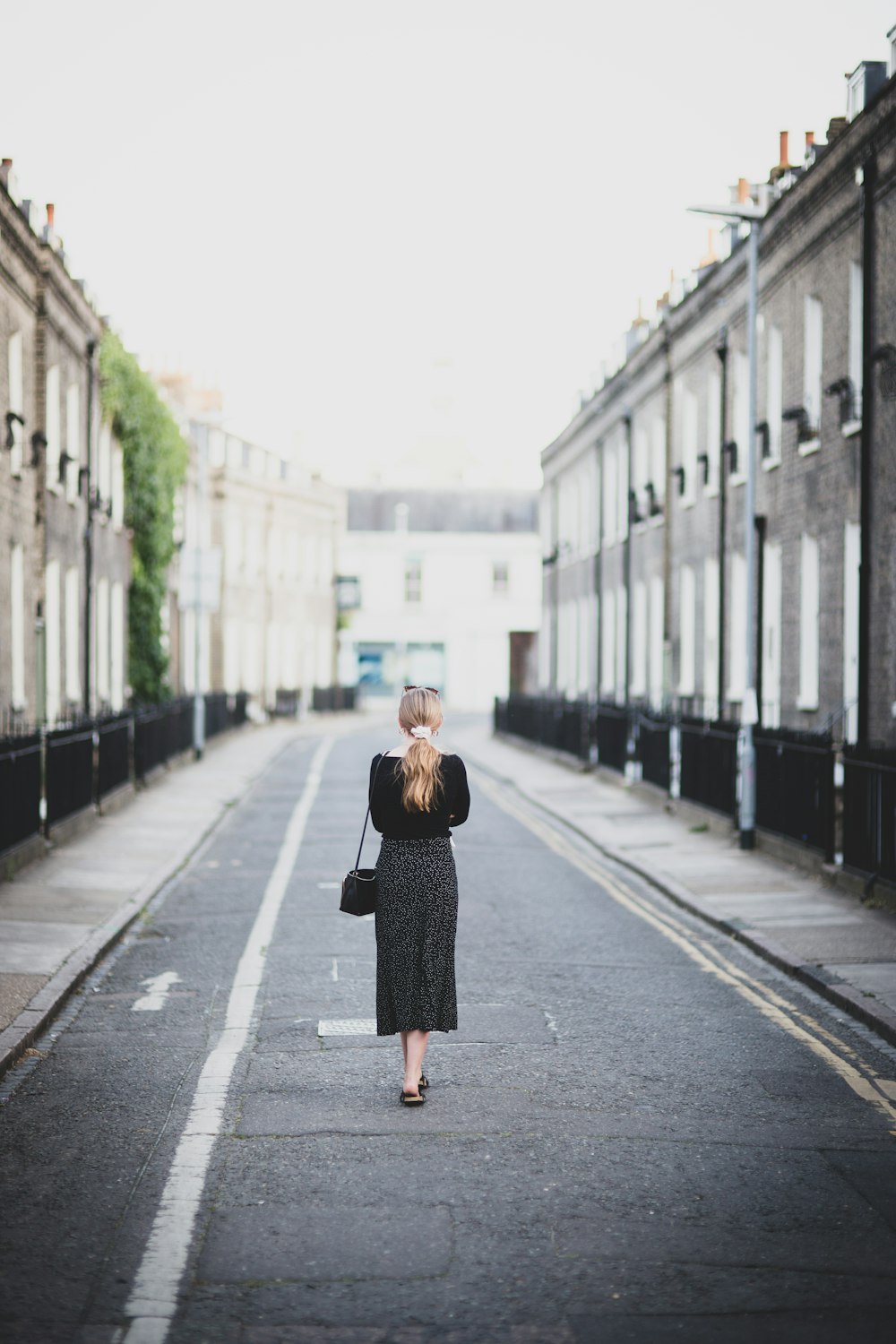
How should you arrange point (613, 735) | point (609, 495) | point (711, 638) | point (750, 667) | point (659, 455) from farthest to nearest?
point (609, 495) → point (659, 455) → point (613, 735) → point (711, 638) → point (750, 667)

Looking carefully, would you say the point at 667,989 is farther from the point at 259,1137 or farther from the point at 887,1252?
the point at 887,1252

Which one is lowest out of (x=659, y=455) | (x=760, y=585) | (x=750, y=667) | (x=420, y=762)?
(x=420, y=762)

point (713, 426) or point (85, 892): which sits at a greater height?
point (713, 426)

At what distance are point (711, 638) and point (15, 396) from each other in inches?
478

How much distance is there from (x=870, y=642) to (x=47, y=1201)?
14402mm

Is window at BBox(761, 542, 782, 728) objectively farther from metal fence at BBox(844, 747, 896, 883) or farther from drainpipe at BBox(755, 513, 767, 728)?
metal fence at BBox(844, 747, 896, 883)

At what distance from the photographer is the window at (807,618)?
2136 centimetres

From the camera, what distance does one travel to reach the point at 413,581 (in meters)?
72.1

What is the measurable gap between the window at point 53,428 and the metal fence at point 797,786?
1385 cm

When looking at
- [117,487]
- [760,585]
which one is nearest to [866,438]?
[760,585]

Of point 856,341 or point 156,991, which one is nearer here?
point 156,991

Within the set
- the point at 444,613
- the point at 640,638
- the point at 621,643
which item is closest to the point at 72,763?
the point at 640,638

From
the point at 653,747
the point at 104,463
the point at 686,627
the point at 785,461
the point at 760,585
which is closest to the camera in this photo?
the point at 785,461

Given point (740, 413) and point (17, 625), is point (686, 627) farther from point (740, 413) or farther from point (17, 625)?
point (17, 625)
